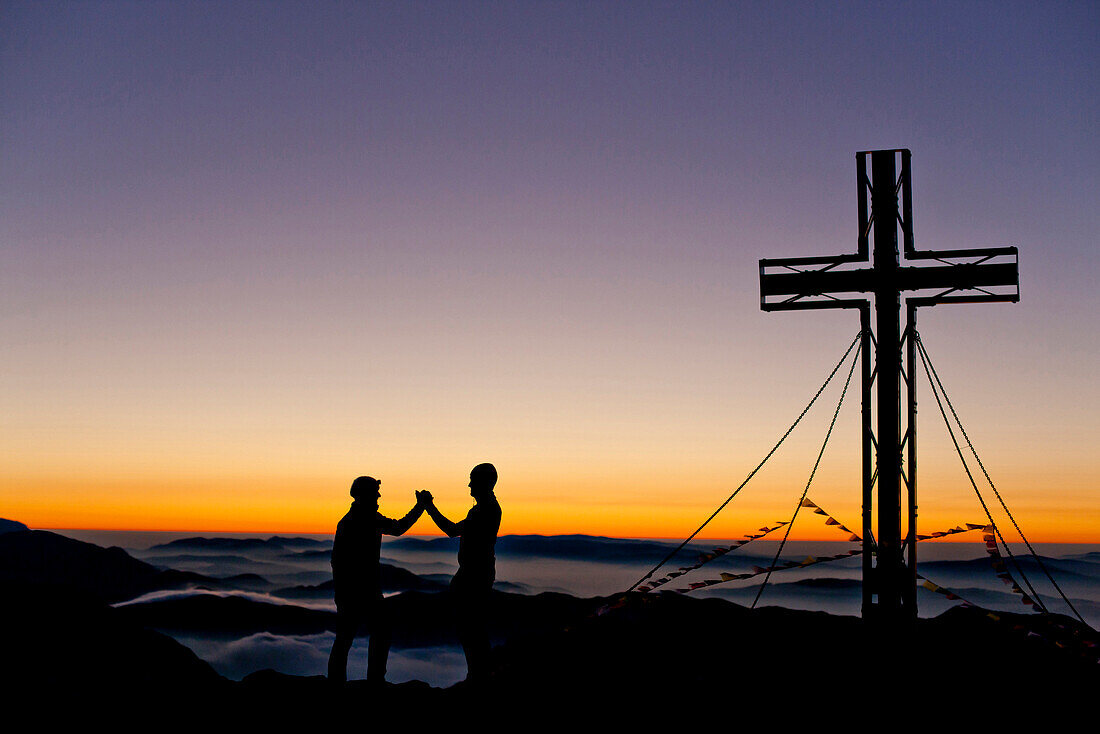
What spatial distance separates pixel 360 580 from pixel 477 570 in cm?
124

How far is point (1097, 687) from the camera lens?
1121 centimetres

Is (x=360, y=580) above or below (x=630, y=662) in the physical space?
above

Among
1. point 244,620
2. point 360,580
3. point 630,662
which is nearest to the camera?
point 360,580

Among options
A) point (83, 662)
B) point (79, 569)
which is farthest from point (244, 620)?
point (83, 662)

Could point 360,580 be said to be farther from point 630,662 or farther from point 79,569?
point 79,569

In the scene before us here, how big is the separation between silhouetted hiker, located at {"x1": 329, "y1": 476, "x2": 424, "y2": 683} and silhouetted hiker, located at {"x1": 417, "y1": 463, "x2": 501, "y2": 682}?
86 centimetres

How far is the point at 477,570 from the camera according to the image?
9508 mm

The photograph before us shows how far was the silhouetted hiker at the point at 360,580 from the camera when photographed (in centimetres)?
943

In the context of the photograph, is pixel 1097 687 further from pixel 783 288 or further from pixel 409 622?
pixel 409 622

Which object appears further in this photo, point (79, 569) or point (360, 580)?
point (79, 569)

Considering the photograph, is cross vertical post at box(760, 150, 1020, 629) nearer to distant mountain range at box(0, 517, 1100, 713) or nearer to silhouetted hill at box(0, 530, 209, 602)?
Answer: distant mountain range at box(0, 517, 1100, 713)

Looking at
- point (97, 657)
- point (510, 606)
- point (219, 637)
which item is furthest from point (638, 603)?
point (219, 637)

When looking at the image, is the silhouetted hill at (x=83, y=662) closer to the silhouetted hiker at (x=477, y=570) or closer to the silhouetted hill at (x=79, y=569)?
the silhouetted hiker at (x=477, y=570)

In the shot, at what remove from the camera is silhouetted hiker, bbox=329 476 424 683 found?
30.9 feet
